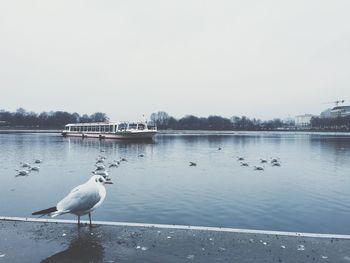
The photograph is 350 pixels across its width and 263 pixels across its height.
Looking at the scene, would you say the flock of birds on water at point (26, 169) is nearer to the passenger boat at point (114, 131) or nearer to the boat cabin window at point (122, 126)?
the passenger boat at point (114, 131)

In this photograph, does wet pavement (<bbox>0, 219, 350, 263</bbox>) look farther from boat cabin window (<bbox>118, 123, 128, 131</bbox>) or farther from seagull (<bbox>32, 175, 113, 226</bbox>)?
boat cabin window (<bbox>118, 123, 128, 131</bbox>)

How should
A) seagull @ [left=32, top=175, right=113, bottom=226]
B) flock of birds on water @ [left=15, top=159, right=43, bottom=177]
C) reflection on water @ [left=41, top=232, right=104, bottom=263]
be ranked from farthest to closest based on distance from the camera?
flock of birds on water @ [left=15, top=159, right=43, bottom=177] → seagull @ [left=32, top=175, right=113, bottom=226] → reflection on water @ [left=41, top=232, right=104, bottom=263]

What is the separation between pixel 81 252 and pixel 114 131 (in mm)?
83808

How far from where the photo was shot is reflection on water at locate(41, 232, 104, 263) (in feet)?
24.8

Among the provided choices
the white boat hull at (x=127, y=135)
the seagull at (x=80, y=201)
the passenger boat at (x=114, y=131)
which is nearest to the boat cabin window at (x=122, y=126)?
the passenger boat at (x=114, y=131)

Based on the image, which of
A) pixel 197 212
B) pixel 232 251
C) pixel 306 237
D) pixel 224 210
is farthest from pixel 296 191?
pixel 232 251

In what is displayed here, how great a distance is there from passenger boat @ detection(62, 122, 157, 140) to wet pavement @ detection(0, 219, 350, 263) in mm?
67177

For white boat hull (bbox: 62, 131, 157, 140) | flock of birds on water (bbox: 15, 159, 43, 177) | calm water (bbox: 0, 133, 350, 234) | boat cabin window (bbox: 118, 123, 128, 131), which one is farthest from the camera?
boat cabin window (bbox: 118, 123, 128, 131)

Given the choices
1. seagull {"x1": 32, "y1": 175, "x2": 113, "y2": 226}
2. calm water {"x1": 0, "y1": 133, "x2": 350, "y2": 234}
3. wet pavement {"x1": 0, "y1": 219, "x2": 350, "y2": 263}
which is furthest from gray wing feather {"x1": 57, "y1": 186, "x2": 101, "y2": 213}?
calm water {"x1": 0, "y1": 133, "x2": 350, "y2": 234}

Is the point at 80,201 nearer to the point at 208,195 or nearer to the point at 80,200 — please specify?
the point at 80,200

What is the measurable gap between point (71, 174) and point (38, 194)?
325 inches

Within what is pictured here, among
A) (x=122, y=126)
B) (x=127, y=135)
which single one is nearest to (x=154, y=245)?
(x=127, y=135)

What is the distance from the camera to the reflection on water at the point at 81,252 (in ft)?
24.8

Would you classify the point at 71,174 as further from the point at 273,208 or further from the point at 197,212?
Result: the point at 273,208
